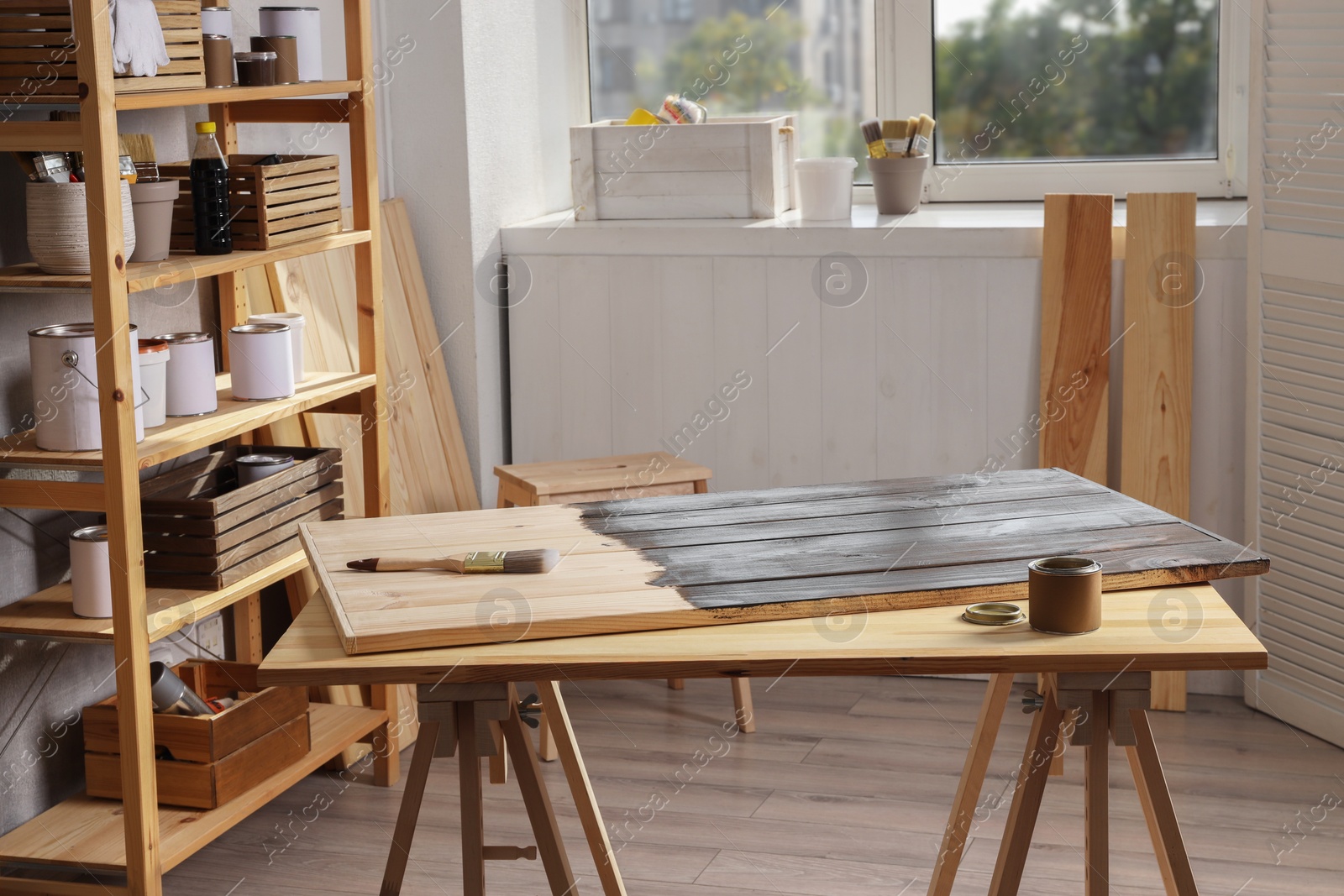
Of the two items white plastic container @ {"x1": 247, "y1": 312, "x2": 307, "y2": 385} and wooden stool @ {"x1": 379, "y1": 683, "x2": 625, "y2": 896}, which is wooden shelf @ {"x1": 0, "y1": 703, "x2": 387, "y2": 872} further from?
white plastic container @ {"x1": 247, "y1": 312, "x2": 307, "y2": 385}

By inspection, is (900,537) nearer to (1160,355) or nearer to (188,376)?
(188,376)

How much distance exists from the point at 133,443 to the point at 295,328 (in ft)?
2.36

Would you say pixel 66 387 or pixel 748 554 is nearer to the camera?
pixel 748 554

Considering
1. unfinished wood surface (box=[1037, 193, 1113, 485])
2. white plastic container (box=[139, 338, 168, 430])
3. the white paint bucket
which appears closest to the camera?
the white paint bucket

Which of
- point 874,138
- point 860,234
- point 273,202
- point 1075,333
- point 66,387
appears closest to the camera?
point 66,387

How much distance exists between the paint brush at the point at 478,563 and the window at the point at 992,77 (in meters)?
2.45

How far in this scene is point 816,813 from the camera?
2.90m

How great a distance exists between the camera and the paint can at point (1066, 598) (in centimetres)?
168

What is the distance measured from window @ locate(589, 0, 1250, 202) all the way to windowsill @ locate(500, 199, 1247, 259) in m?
0.13

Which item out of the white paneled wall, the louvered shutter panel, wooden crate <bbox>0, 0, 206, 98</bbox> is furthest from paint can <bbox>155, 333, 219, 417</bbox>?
the louvered shutter panel

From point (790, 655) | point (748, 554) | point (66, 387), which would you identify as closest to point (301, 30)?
point (66, 387)

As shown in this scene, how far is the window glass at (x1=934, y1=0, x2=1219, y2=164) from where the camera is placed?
3.74m

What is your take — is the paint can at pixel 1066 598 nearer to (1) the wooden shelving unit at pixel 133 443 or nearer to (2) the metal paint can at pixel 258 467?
(1) the wooden shelving unit at pixel 133 443

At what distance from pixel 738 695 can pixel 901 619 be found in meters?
1.62
